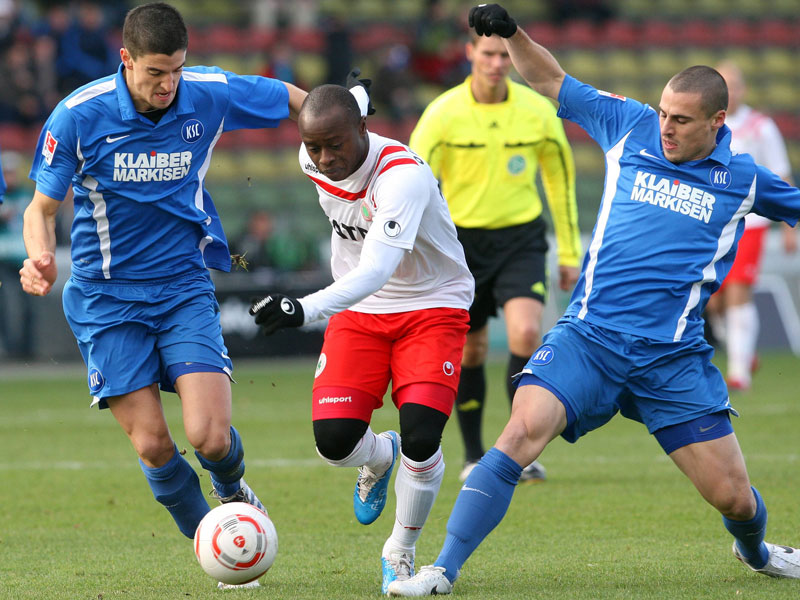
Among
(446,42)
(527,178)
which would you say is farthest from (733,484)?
(446,42)

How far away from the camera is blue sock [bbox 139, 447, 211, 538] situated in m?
5.27

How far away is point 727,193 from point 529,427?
4.29 ft

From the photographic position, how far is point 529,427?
15.6 feet

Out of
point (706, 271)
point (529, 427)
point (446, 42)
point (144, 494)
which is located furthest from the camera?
point (446, 42)

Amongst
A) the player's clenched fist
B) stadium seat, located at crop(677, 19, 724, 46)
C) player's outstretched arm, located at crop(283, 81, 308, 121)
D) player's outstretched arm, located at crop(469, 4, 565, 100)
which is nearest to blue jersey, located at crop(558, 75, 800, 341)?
player's outstretched arm, located at crop(469, 4, 565, 100)

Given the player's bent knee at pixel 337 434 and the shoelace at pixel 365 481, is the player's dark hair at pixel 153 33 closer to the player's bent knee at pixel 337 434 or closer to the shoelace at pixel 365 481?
the player's bent knee at pixel 337 434

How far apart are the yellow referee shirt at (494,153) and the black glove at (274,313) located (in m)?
3.63

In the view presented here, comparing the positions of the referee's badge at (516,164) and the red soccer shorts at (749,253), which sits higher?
the referee's badge at (516,164)

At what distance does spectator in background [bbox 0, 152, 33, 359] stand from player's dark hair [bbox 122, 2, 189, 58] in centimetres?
1018

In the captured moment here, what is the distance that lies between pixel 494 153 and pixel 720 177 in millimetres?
2984

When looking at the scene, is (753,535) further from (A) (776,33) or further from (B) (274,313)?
(A) (776,33)

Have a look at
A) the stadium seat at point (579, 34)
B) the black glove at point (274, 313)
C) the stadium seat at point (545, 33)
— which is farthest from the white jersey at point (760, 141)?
the stadium seat at point (579, 34)

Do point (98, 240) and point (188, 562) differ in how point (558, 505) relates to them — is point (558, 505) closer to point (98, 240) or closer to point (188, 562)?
point (188, 562)

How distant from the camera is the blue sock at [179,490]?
5.27 m
